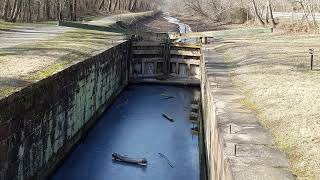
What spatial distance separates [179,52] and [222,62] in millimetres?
8653

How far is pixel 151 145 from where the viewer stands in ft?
47.3

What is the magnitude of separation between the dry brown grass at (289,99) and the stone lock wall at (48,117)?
14.4 feet

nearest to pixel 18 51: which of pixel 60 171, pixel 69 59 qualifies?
pixel 69 59

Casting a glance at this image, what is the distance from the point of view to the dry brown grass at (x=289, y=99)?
614cm

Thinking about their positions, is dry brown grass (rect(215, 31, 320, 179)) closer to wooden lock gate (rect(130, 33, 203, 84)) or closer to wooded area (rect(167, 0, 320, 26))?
wooden lock gate (rect(130, 33, 203, 84))

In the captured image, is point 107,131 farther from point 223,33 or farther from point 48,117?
point 223,33

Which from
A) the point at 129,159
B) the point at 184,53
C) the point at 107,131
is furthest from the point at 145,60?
the point at 129,159

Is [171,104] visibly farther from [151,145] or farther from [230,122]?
[230,122]

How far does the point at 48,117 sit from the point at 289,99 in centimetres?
544

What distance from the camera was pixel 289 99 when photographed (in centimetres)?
913

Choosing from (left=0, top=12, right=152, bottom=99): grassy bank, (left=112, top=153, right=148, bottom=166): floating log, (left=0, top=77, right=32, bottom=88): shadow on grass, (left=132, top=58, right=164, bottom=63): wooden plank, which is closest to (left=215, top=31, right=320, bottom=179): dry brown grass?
(left=112, top=153, right=148, bottom=166): floating log

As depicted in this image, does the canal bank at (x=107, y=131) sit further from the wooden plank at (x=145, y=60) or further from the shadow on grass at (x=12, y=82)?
the wooden plank at (x=145, y=60)

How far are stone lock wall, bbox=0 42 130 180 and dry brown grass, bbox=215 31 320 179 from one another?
4.40 m

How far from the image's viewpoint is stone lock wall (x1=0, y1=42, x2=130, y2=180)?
8791 millimetres
